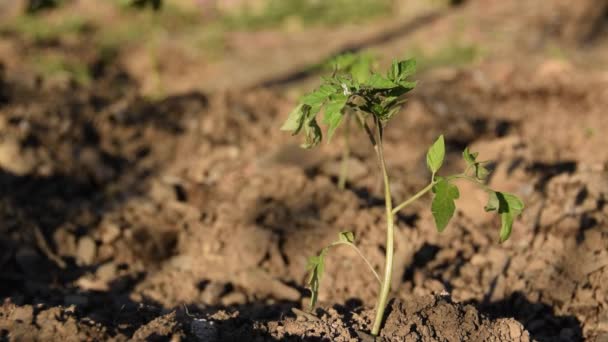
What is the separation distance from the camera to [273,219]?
3537 mm

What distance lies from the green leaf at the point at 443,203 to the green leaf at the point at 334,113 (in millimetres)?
365

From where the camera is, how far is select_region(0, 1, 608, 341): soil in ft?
7.77

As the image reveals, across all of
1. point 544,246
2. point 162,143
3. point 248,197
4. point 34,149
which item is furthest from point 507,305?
point 34,149

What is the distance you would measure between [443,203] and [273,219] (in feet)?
5.83

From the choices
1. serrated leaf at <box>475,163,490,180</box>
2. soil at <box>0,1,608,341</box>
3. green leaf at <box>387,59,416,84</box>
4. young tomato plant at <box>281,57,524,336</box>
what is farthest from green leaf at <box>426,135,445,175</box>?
soil at <box>0,1,608,341</box>

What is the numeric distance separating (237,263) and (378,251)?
0.74 m

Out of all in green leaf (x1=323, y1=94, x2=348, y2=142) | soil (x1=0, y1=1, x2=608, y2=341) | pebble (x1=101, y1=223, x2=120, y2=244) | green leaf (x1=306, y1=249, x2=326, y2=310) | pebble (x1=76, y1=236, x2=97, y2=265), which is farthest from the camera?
pebble (x1=101, y1=223, x2=120, y2=244)

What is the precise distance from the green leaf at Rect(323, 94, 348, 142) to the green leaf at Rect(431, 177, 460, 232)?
36cm

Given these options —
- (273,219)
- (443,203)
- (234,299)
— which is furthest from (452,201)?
(273,219)

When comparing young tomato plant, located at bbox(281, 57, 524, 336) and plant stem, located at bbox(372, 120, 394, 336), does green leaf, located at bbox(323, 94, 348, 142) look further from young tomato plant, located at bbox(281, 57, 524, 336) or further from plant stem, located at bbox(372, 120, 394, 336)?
plant stem, located at bbox(372, 120, 394, 336)

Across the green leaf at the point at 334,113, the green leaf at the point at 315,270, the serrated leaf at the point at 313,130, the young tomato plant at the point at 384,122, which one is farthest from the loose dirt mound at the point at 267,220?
the green leaf at the point at 334,113

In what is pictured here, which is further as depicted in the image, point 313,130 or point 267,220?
point 267,220

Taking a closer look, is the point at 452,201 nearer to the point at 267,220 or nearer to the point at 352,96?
the point at 352,96

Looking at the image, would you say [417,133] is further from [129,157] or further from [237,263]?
[129,157]
